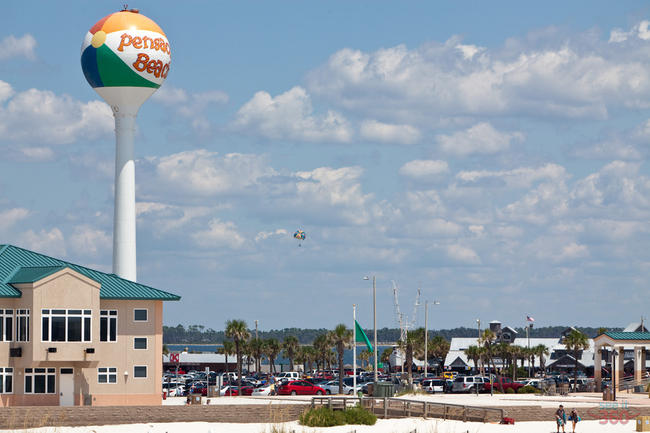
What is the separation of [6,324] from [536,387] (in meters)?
50.3

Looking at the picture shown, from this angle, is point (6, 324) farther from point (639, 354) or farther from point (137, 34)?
point (639, 354)

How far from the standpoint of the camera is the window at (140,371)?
209 feet

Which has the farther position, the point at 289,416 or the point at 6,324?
the point at 6,324

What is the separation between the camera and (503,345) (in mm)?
136125

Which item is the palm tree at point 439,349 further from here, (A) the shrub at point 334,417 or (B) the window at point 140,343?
(A) the shrub at point 334,417

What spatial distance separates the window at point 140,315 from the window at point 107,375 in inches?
130

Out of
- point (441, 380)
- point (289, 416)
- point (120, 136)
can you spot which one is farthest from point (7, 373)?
point (441, 380)

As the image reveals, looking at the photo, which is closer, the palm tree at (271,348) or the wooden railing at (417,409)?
the wooden railing at (417,409)

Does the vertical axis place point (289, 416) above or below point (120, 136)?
below

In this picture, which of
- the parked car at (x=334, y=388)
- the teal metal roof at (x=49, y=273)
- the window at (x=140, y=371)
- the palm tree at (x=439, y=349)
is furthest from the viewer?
the palm tree at (x=439, y=349)

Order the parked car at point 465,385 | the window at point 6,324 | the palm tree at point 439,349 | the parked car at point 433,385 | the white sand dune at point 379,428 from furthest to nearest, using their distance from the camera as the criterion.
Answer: the palm tree at point 439,349 → the parked car at point 465,385 → the parked car at point 433,385 → the window at point 6,324 → the white sand dune at point 379,428

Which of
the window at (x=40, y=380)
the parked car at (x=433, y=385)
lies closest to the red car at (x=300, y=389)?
the parked car at (x=433, y=385)

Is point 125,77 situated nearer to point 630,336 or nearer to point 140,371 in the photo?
point 140,371

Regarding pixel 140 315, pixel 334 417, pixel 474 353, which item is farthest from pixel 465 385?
pixel 474 353
